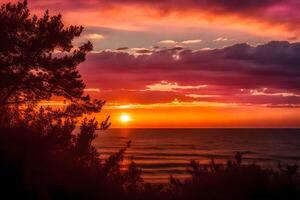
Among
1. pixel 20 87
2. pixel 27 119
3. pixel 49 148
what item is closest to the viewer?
pixel 49 148

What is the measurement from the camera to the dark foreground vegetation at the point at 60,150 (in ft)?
39.0

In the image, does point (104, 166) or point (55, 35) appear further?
point (55, 35)

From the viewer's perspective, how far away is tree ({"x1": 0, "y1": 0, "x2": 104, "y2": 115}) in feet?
60.8

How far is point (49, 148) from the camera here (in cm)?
1284

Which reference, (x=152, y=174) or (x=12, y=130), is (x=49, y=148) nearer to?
(x=12, y=130)

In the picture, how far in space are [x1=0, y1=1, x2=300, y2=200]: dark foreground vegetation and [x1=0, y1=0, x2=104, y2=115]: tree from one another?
0.04 metres

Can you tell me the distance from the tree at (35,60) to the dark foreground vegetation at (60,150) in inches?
1.5

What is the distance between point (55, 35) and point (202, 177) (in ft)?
29.3

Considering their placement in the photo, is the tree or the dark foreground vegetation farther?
the tree

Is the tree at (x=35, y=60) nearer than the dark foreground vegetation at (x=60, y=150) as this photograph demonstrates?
No

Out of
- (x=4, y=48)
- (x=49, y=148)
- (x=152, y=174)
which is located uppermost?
(x=4, y=48)

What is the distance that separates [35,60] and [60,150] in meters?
5.92

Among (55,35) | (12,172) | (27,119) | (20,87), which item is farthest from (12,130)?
(55,35)

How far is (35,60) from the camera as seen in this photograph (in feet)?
62.4
